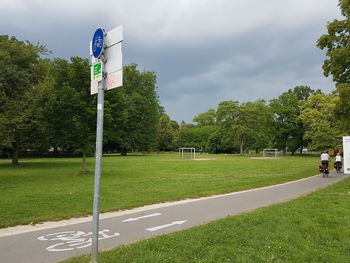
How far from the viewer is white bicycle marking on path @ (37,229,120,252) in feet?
17.3

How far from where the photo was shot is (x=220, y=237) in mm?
5336

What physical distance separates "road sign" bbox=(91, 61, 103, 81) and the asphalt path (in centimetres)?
294

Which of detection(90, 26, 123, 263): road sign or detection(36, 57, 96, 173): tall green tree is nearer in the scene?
detection(90, 26, 123, 263): road sign

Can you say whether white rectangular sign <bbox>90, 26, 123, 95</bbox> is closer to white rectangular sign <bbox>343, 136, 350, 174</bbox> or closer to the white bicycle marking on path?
the white bicycle marking on path

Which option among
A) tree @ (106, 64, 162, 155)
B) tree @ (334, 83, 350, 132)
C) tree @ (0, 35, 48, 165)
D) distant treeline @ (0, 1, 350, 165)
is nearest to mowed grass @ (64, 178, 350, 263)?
tree @ (334, 83, 350, 132)

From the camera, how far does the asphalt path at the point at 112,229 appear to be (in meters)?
5.06

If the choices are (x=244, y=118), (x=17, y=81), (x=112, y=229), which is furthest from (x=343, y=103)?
(x=244, y=118)

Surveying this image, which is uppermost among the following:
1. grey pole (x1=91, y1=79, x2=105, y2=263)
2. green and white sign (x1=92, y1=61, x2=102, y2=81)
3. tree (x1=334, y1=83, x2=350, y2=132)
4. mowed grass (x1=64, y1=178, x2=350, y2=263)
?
tree (x1=334, y1=83, x2=350, y2=132)

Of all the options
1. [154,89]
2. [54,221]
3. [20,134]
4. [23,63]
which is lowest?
[54,221]

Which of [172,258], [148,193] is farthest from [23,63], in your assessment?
[172,258]

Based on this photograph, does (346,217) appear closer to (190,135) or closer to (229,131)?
(229,131)

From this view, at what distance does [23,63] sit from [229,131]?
50075mm

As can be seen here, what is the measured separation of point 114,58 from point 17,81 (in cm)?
2013

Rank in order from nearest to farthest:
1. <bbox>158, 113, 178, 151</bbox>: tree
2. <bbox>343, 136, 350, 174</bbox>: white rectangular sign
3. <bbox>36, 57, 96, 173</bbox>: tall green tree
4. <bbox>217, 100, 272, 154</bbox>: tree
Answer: <bbox>343, 136, 350, 174</bbox>: white rectangular sign
<bbox>36, 57, 96, 173</bbox>: tall green tree
<bbox>217, 100, 272, 154</bbox>: tree
<bbox>158, 113, 178, 151</bbox>: tree
